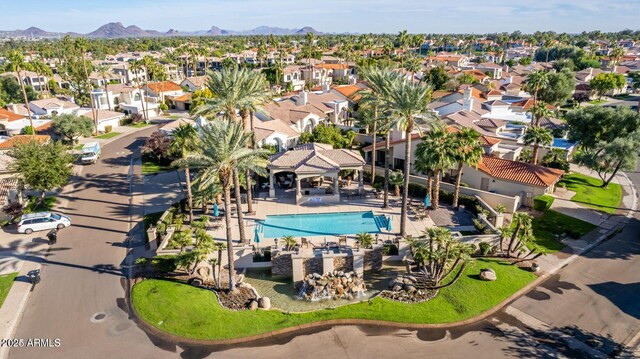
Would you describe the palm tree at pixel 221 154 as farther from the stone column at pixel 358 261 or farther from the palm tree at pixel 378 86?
the palm tree at pixel 378 86

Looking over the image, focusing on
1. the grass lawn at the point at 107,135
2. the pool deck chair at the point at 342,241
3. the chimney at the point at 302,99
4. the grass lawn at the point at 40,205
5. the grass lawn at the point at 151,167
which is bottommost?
the pool deck chair at the point at 342,241

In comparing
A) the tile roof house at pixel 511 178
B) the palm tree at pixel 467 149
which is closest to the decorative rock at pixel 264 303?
the palm tree at pixel 467 149

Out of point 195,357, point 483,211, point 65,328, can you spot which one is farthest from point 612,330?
point 65,328

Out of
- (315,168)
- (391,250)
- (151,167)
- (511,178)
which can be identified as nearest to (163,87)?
(151,167)

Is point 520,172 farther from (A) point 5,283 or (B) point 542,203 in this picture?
(A) point 5,283

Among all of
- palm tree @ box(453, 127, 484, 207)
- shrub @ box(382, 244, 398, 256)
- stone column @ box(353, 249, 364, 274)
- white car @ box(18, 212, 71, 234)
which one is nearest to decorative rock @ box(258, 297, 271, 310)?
stone column @ box(353, 249, 364, 274)
